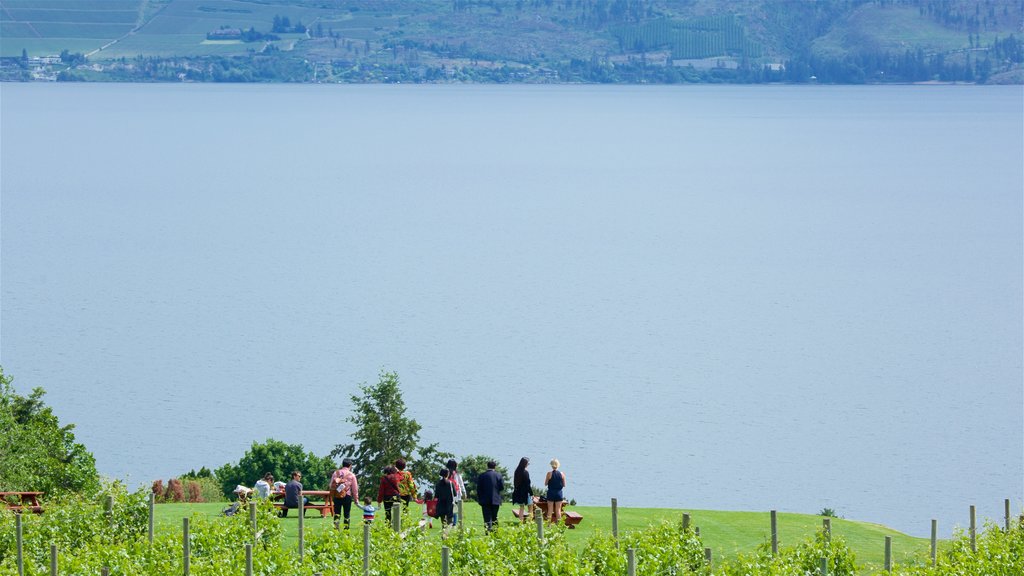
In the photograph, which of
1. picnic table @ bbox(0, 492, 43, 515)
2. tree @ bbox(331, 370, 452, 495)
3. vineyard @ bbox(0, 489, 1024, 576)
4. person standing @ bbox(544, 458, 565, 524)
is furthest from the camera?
tree @ bbox(331, 370, 452, 495)

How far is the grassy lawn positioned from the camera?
2947cm

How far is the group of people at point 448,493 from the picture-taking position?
28719 millimetres

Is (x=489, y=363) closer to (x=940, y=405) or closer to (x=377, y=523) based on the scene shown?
(x=940, y=405)

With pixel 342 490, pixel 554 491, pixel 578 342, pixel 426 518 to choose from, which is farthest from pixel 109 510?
pixel 578 342

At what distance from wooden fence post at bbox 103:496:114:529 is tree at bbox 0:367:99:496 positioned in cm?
1109

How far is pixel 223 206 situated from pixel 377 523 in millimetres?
170611

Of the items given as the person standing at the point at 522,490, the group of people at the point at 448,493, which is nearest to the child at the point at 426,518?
the group of people at the point at 448,493

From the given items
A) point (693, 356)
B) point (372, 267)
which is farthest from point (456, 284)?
point (693, 356)

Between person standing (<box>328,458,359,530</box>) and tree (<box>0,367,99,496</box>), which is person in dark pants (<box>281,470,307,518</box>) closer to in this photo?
person standing (<box>328,458,359,530</box>)

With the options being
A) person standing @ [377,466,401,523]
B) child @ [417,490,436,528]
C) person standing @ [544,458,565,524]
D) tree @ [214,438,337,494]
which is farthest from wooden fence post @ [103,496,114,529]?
tree @ [214,438,337,494]

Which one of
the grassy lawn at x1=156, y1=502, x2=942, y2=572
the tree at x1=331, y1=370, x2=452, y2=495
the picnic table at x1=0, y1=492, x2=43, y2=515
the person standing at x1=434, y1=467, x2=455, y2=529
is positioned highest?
the tree at x1=331, y1=370, x2=452, y2=495

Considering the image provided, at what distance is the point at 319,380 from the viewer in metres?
97.2

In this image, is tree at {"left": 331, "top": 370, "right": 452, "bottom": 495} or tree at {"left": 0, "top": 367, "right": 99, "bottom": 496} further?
tree at {"left": 331, "top": 370, "right": 452, "bottom": 495}

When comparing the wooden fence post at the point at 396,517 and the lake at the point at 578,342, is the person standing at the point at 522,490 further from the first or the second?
the lake at the point at 578,342
